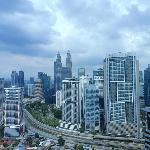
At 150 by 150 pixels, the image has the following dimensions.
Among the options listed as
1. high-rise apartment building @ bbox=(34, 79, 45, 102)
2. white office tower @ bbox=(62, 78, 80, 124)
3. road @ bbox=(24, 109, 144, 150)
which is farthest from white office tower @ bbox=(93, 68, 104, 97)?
high-rise apartment building @ bbox=(34, 79, 45, 102)

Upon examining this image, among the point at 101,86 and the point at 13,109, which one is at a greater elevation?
the point at 101,86

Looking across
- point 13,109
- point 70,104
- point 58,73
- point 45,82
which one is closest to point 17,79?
point 45,82

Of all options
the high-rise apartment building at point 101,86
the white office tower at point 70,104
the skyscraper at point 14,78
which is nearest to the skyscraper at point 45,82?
the skyscraper at point 14,78

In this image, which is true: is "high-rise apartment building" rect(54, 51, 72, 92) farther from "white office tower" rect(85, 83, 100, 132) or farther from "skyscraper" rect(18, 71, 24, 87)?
"white office tower" rect(85, 83, 100, 132)

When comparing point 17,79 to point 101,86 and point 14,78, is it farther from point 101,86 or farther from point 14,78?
point 101,86

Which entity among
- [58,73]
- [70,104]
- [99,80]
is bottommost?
[70,104]

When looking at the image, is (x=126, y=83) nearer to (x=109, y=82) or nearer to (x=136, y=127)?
(x=109, y=82)
